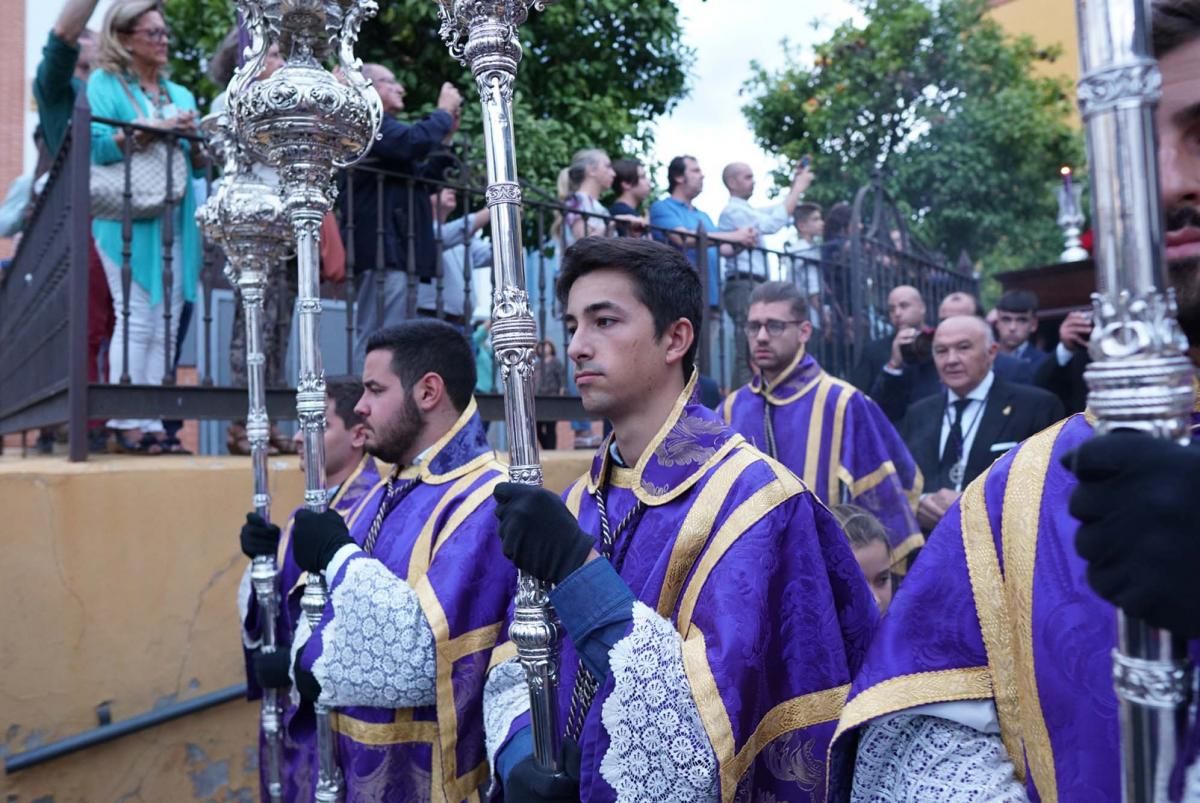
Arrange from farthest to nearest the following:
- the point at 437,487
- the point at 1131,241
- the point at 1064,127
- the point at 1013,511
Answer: the point at 1064,127 < the point at 437,487 < the point at 1013,511 < the point at 1131,241

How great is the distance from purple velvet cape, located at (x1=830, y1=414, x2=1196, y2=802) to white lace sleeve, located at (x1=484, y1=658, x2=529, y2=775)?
1.26m

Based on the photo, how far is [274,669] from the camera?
372cm

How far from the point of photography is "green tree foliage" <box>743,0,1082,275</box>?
2275 cm

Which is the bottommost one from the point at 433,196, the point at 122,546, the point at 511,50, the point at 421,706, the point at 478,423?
the point at 421,706

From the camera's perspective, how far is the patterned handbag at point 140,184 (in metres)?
5.28

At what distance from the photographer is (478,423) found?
3.81 metres

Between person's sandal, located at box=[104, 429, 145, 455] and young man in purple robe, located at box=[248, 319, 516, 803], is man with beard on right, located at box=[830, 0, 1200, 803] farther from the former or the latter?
person's sandal, located at box=[104, 429, 145, 455]

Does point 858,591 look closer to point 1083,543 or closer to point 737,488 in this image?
point 737,488

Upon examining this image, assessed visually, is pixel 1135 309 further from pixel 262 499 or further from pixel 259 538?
pixel 262 499

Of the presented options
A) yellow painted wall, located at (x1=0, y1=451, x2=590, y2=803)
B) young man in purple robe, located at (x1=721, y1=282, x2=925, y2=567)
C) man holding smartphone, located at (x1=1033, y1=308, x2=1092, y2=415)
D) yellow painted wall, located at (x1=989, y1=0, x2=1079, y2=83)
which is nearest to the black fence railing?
yellow painted wall, located at (x1=0, y1=451, x2=590, y2=803)

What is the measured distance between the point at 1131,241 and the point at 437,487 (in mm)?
2827

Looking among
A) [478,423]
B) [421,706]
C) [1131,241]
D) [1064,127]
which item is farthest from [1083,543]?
[1064,127]

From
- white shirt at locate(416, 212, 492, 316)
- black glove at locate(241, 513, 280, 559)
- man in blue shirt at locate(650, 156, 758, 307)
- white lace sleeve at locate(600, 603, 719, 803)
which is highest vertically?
man in blue shirt at locate(650, 156, 758, 307)

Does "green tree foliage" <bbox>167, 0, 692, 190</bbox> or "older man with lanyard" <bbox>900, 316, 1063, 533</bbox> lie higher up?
"green tree foliage" <bbox>167, 0, 692, 190</bbox>
